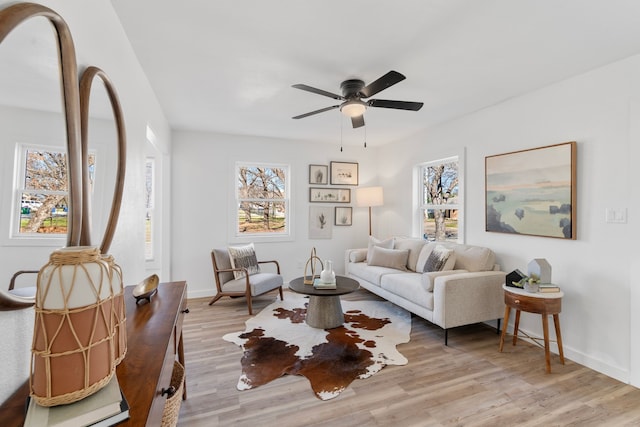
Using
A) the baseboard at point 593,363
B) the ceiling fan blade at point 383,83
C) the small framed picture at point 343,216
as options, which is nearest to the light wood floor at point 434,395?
the baseboard at point 593,363

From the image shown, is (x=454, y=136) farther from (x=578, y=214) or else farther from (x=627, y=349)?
(x=627, y=349)

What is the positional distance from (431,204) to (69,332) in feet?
14.7

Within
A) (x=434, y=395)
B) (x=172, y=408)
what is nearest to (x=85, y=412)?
(x=172, y=408)

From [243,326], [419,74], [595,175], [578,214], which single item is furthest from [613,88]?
[243,326]

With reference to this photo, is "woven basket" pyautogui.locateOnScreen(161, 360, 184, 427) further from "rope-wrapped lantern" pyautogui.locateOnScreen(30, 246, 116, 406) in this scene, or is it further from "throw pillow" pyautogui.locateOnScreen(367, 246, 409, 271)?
"throw pillow" pyautogui.locateOnScreen(367, 246, 409, 271)

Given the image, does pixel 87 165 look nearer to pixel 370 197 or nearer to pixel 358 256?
pixel 358 256

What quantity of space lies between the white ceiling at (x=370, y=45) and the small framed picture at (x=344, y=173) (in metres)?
2.08

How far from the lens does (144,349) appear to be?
111 cm

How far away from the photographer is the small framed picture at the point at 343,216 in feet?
17.6

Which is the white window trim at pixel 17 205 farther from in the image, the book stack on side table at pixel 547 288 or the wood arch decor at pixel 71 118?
the book stack on side table at pixel 547 288

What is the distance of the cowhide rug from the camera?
7.82 feet

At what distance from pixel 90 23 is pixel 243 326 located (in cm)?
292

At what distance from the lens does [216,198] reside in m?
4.67

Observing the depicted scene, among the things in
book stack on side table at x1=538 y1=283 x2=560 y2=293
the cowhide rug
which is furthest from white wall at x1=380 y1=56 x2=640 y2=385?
the cowhide rug
